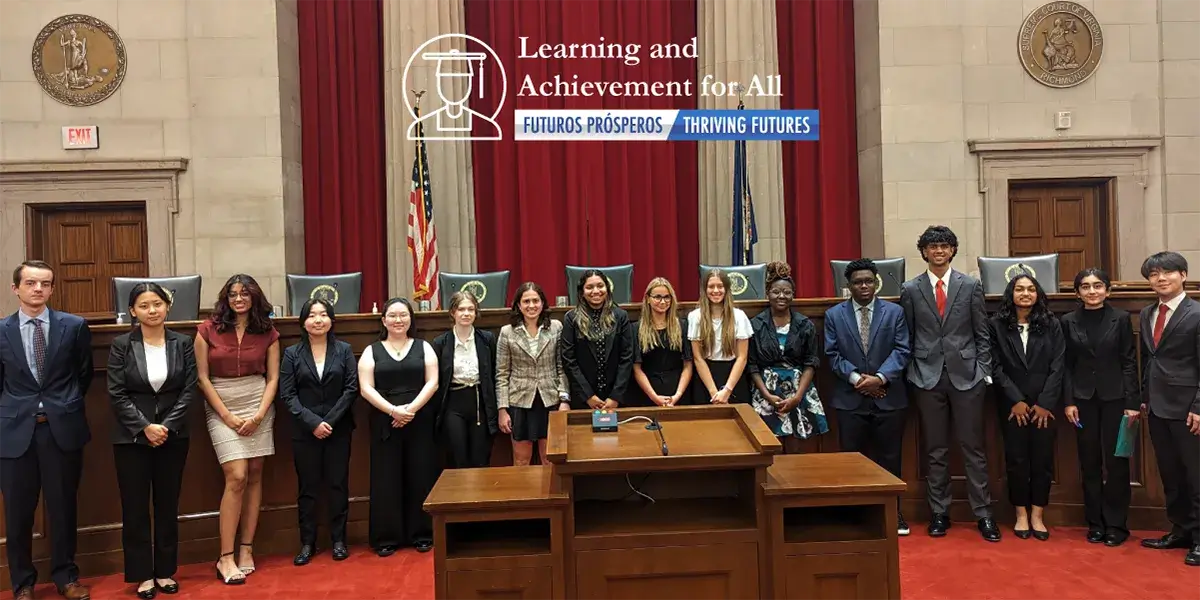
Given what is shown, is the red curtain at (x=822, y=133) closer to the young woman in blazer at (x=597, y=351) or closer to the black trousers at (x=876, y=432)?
the black trousers at (x=876, y=432)

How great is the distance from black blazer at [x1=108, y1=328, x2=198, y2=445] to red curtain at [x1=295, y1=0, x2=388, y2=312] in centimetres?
452

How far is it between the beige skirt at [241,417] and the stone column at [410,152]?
4131 millimetres

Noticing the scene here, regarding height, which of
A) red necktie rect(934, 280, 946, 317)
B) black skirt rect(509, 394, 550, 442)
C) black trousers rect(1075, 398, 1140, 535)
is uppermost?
red necktie rect(934, 280, 946, 317)

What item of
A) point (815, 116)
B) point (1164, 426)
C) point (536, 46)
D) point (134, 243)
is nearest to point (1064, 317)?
point (1164, 426)

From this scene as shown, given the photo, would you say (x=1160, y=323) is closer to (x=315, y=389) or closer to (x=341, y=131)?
(x=315, y=389)

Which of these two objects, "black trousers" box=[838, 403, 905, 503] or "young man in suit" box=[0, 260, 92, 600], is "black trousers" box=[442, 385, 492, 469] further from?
"black trousers" box=[838, 403, 905, 503]

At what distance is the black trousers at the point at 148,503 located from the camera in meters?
3.62

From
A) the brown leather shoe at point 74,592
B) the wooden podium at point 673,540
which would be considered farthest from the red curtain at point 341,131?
the wooden podium at point 673,540

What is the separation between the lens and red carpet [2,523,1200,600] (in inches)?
133

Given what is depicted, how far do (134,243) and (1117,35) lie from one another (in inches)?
379

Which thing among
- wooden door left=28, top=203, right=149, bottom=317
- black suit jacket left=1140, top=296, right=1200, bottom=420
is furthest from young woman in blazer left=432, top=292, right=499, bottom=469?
wooden door left=28, top=203, right=149, bottom=317

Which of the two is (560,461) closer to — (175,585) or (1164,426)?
(175,585)

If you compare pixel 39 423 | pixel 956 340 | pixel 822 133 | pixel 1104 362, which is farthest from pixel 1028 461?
pixel 822 133

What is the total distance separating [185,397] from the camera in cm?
366
